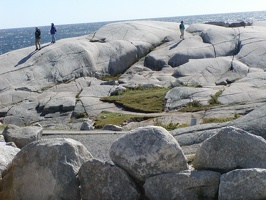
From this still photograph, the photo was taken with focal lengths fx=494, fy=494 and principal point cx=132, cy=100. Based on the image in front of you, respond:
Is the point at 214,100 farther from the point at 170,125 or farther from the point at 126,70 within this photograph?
the point at 126,70

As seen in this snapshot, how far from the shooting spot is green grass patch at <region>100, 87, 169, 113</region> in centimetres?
3509

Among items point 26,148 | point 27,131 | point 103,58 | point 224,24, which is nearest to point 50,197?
point 26,148

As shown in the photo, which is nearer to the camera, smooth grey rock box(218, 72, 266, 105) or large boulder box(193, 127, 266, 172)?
large boulder box(193, 127, 266, 172)

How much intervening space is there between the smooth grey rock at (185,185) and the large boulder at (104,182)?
0.59 meters

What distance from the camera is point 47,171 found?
12.6 metres

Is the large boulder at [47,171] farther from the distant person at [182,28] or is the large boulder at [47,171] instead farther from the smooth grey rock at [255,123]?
the distant person at [182,28]

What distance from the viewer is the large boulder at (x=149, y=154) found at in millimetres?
12250

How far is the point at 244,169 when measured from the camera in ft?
38.4

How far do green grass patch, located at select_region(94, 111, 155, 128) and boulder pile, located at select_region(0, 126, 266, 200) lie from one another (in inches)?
681

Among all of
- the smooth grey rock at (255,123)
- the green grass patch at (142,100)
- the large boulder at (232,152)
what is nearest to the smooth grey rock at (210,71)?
the green grass patch at (142,100)

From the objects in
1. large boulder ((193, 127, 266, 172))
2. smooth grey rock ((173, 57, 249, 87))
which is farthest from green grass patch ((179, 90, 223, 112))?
large boulder ((193, 127, 266, 172))

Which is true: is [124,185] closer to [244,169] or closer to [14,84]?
[244,169]

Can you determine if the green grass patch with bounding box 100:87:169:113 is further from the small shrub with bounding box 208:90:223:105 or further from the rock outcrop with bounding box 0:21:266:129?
the small shrub with bounding box 208:90:223:105

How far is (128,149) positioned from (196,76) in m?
31.8
